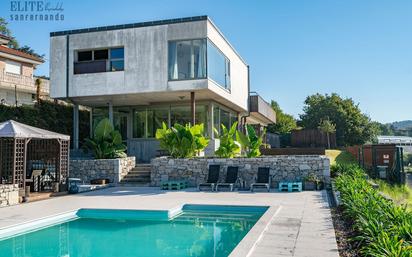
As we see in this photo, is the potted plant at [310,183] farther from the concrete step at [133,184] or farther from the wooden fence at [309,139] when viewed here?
the wooden fence at [309,139]

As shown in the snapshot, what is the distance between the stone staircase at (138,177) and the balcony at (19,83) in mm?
16731

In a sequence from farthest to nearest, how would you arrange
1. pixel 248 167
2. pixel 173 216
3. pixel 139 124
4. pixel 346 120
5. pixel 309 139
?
pixel 346 120 < pixel 309 139 < pixel 139 124 < pixel 248 167 < pixel 173 216

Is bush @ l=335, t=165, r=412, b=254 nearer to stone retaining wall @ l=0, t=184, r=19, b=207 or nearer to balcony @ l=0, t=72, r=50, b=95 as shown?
stone retaining wall @ l=0, t=184, r=19, b=207

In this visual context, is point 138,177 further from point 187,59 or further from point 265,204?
point 265,204

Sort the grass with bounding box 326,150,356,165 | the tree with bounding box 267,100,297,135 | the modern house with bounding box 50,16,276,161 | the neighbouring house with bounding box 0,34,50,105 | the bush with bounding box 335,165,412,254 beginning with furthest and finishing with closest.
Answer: the tree with bounding box 267,100,297,135 < the neighbouring house with bounding box 0,34,50,105 < the grass with bounding box 326,150,356,165 < the modern house with bounding box 50,16,276,161 < the bush with bounding box 335,165,412,254

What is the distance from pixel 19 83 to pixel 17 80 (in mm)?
294

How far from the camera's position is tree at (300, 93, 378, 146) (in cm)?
4991

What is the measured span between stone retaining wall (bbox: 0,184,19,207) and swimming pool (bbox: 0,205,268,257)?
2.90 meters

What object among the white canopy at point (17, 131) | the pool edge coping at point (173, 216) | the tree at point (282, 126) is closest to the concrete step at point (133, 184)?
the white canopy at point (17, 131)

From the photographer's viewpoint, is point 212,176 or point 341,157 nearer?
point 212,176

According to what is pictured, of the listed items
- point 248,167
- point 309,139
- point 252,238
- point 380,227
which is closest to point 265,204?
point 252,238

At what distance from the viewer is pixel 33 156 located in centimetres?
1730

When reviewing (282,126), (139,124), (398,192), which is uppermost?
(282,126)

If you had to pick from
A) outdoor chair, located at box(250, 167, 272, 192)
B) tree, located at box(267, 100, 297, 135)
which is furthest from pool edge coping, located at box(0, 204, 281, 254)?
tree, located at box(267, 100, 297, 135)
